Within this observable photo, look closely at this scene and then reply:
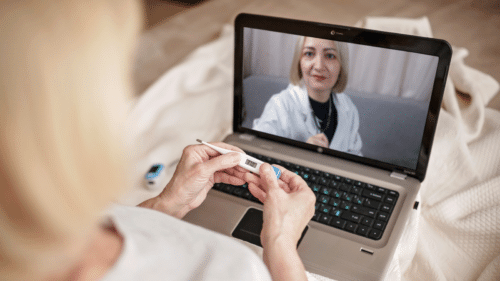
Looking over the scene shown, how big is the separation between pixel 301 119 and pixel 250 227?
26cm

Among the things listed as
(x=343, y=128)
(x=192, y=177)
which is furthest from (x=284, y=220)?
(x=343, y=128)

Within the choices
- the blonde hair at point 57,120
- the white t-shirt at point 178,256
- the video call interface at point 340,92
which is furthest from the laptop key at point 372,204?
the blonde hair at point 57,120

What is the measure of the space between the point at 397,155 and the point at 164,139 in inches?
23.0

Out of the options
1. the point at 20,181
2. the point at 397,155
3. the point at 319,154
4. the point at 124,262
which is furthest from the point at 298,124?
the point at 20,181

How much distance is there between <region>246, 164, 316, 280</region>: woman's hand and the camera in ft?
1.82

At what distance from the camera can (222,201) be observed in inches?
31.8

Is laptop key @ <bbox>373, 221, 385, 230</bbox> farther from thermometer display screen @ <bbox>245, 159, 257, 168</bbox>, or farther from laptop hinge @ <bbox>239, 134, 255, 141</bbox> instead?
laptop hinge @ <bbox>239, 134, 255, 141</bbox>

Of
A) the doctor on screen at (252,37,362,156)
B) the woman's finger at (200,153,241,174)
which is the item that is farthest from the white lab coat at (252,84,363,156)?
the woman's finger at (200,153,241,174)

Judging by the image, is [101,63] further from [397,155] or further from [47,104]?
[397,155]

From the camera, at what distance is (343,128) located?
833mm

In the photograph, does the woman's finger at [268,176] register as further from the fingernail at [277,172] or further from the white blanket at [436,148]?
the white blanket at [436,148]

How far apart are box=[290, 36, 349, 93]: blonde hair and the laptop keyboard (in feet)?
0.59

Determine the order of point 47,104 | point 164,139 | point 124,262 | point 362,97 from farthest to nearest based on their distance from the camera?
point 164,139 < point 362,97 < point 124,262 < point 47,104

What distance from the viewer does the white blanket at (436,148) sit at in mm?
771
